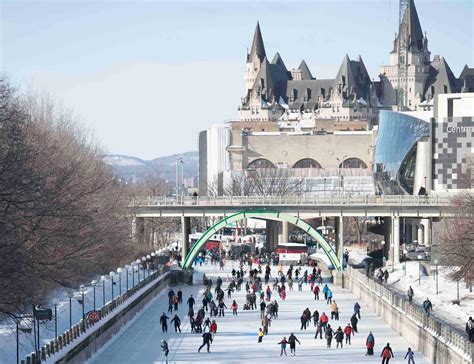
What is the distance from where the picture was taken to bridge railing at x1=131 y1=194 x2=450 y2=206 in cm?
7931

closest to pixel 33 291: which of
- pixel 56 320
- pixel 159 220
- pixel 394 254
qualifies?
pixel 56 320

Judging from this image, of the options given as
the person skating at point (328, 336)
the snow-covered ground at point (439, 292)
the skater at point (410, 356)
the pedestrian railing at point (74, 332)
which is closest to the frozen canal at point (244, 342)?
the person skating at point (328, 336)

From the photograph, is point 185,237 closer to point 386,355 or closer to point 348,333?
point 348,333

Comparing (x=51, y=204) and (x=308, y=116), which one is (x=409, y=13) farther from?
(x=51, y=204)

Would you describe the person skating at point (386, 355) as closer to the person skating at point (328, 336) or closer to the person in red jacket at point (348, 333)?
the person skating at point (328, 336)

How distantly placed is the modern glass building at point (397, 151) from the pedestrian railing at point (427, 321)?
146ft

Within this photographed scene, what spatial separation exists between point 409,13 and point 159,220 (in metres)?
91.5

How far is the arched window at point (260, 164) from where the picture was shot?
15162 cm

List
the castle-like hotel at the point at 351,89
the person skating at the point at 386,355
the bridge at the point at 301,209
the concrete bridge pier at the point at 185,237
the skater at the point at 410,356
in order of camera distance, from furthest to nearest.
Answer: the castle-like hotel at the point at 351,89, the concrete bridge pier at the point at 185,237, the bridge at the point at 301,209, the person skating at the point at 386,355, the skater at the point at 410,356

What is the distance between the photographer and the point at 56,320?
39375mm

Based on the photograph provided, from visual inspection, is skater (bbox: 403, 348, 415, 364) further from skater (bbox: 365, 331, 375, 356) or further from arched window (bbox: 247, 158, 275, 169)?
arched window (bbox: 247, 158, 275, 169)

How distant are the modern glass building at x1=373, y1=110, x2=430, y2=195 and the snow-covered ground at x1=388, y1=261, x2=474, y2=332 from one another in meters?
35.8

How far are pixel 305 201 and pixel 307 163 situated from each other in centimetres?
7178

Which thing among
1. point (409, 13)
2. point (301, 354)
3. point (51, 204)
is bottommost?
point (301, 354)
